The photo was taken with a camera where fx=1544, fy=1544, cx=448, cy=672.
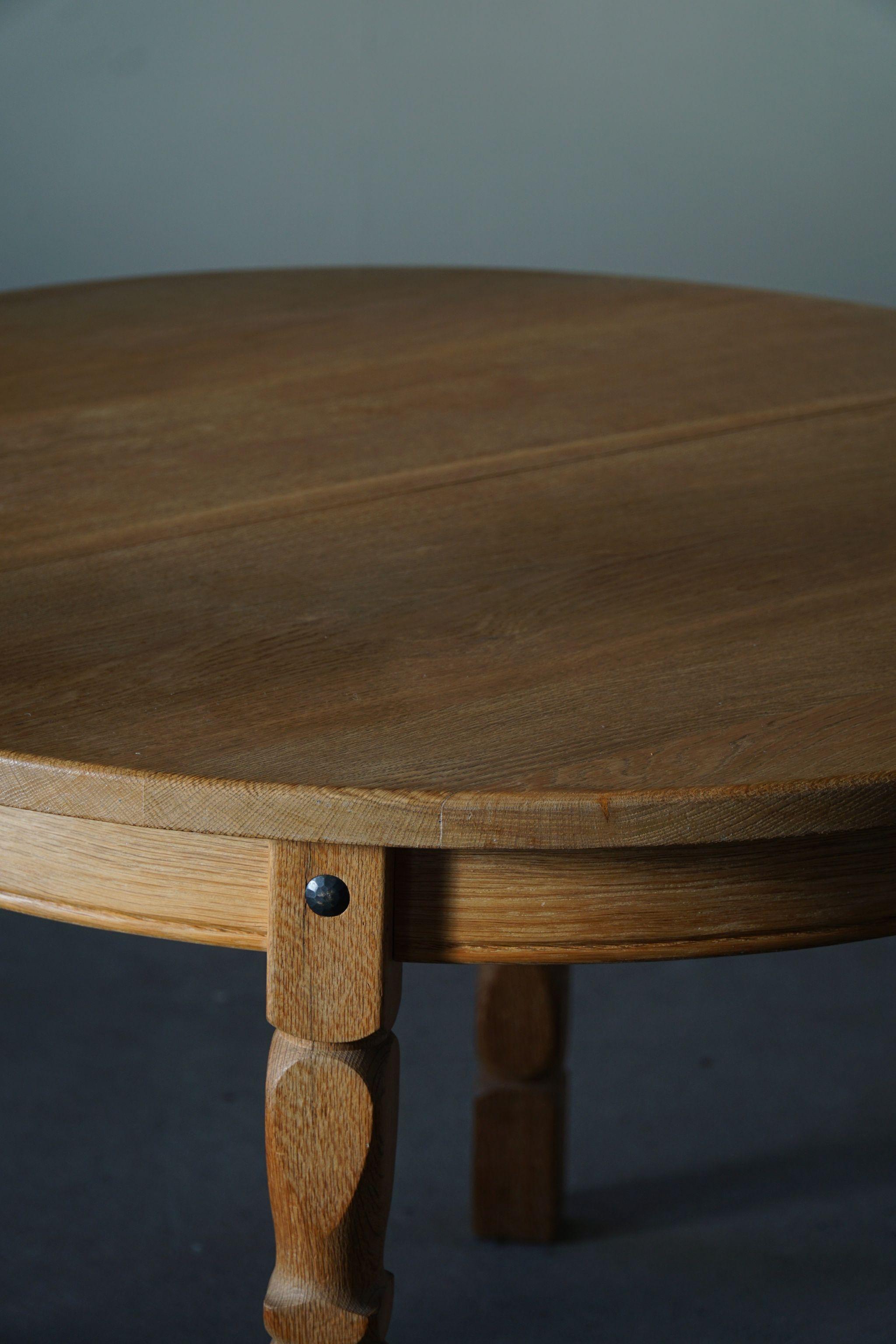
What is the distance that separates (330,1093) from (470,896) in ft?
0.37

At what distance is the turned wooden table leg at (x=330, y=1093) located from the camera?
64cm

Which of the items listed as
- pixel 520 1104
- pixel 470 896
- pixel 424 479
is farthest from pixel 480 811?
pixel 520 1104

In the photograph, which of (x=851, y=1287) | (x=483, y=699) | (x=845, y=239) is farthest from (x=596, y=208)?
(x=483, y=699)

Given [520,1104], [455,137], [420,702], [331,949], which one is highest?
[455,137]

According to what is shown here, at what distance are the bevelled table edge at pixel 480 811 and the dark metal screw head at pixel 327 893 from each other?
0.04 m

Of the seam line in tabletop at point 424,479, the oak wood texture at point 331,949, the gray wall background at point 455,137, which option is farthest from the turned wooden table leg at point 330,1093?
the gray wall background at point 455,137

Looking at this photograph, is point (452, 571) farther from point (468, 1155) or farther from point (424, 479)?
point (468, 1155)

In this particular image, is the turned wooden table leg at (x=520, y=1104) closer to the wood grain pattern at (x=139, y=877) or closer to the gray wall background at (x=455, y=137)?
the wood grain pattern at (x=139, y=877)

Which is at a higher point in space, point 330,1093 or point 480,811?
point 480,811

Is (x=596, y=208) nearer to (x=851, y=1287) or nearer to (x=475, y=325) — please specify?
(x=475, y=325)

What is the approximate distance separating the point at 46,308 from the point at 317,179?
140 centimetres

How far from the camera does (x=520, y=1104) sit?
4.58 ft

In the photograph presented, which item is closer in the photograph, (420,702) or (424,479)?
(420,702)

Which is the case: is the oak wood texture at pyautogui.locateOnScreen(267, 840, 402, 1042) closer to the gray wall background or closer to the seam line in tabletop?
the seam line in tabletop
